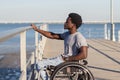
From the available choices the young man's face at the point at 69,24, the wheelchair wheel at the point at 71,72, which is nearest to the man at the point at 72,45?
the young man's face at the point at 69,24

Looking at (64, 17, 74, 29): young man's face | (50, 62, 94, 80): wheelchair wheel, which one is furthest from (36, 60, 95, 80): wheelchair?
(64, 17, 74, 29): young man's face

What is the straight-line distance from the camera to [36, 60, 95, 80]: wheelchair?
5359mm

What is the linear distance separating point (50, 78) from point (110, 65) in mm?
6561

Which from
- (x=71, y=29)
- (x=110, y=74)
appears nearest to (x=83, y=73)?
(x=71, y=29)

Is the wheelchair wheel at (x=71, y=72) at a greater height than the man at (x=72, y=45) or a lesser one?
lesser

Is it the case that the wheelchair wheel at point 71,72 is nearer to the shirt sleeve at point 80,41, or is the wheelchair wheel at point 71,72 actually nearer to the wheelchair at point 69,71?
the wheelchair at point 69,71

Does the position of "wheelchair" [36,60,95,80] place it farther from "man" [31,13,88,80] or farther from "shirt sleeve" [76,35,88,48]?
"shirt sleeve" [76,35,88,48]

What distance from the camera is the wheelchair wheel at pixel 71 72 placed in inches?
211

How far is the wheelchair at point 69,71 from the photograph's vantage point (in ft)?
17.6

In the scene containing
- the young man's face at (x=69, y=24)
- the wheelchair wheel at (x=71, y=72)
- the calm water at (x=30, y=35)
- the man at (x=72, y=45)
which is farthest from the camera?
the calm water at (x=30, y=35)

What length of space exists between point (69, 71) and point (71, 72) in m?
0.05

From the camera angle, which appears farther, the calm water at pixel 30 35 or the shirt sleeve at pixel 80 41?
the calm water at pixel 30 35

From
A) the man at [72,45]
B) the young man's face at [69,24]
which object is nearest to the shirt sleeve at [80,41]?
the man at [72,45]

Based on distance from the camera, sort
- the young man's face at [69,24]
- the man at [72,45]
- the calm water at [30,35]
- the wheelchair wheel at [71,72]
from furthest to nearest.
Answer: the calm water at [30,35], the young man's face at [69,24], the man at [72,45], the wheelchair wheel at [71,72]
